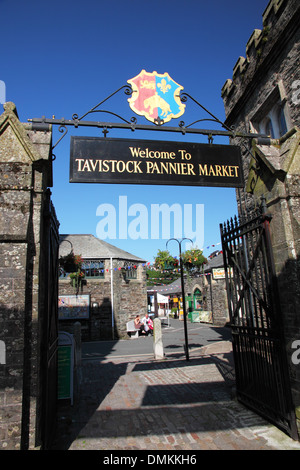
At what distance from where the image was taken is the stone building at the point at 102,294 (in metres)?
20.3

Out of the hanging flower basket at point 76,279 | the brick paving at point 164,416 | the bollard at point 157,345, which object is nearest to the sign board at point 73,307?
the hanging flower basket at point 76,279

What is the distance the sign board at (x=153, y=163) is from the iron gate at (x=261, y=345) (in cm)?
97

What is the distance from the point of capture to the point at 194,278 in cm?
3225

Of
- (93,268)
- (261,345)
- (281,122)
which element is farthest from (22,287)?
(93,268)

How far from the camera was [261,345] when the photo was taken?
15.9ft

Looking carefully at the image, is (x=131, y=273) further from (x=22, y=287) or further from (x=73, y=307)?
(x=22, y=287)

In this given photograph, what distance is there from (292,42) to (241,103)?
2.54 meters

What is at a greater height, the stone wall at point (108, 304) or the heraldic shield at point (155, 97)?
the heraldic shield at point (155, 97)

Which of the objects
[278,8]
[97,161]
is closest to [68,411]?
[97,161]

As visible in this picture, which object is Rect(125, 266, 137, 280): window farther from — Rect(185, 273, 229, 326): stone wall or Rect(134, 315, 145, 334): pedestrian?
Rect(185, 273, 229, 326): stone wall

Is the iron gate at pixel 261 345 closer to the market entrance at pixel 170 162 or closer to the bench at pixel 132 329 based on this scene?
the market entrance at pixel 170 162

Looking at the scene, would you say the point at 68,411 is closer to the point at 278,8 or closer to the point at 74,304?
the point at 278,8

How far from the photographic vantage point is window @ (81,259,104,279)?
21.5 m

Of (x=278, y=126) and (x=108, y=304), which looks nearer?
(x=278, y=126)
